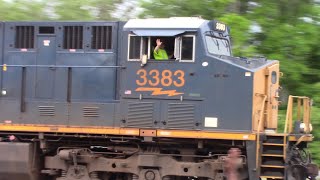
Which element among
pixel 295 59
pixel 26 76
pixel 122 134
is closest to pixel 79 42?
pixel 26 76

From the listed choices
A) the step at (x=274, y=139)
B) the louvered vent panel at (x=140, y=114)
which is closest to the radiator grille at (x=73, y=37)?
the louvered vent panel at (x=140, y=114)

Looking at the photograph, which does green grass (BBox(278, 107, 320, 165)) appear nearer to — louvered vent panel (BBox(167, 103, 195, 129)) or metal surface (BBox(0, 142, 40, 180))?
louvered vent panel (BBox(167, 103, 195, 129))

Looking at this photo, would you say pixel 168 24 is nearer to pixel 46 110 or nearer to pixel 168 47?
pixel 168 47

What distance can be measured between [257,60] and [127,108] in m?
2.74

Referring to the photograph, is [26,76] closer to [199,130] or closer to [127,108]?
[127,108]


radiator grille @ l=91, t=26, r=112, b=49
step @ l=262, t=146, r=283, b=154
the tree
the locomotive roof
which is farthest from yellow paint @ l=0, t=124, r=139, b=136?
the tree

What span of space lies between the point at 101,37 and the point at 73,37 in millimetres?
621

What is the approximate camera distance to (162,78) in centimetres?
893

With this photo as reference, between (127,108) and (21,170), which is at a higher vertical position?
(127,108)

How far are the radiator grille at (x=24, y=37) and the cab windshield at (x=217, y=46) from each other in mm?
3698

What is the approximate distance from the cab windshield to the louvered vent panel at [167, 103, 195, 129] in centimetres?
118

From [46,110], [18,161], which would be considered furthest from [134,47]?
[18,161]

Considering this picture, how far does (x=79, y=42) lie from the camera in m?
9.69

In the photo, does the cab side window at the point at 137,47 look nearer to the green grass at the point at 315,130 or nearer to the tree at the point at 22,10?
the green grass at the point at 315,130
